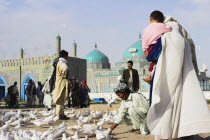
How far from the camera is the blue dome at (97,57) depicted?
4325 cm

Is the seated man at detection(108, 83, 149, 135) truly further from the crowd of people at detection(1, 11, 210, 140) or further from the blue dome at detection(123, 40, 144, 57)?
the blue dome at detection(123, 40, 144, 57)

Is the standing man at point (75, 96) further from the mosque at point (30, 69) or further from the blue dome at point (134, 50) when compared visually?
the blue dome at point (134, 50)

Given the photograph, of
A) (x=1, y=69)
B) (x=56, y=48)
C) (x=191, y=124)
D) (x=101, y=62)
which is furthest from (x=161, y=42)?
(x=101, y=62)

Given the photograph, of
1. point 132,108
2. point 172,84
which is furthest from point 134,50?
point 172,84

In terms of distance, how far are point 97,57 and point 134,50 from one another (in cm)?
634

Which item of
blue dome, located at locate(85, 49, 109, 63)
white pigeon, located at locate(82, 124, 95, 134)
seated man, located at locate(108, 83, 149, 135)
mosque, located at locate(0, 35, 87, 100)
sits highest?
blue dome, located at locate(85, 49, 109, 63)

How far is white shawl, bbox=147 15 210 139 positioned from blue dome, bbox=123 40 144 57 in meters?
35.9

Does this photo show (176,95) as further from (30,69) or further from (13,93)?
(30,69)

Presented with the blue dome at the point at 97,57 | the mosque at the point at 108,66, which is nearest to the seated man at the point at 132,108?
the mosque at the point at 108,66

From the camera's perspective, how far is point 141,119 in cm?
434

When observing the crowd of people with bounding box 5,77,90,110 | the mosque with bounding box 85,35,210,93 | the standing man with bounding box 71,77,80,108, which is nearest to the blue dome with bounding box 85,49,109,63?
the mosque with bounding box 85,35,210,93

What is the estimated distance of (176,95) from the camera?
2.85m

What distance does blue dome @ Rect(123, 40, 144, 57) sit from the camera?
39.0 metres

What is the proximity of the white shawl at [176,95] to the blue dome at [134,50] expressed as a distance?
35.9m
